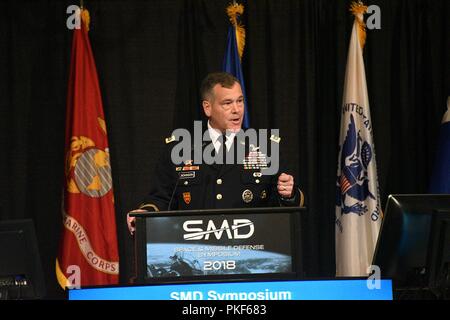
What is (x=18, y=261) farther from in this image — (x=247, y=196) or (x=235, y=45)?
(x=235, y=45)

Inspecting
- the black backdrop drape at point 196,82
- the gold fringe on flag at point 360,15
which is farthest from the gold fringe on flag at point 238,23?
the gold fringe on flag at point 360,15

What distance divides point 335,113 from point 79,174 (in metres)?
1.86

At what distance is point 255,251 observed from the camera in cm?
251

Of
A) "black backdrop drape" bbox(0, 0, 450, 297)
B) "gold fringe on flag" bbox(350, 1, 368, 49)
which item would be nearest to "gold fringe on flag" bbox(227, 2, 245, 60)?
"black backdrop drape" bbox(0, 0, 450, 297)

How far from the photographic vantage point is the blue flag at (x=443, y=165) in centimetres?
445

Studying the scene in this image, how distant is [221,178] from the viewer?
3.48m

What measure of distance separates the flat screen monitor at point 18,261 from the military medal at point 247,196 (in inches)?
61.1

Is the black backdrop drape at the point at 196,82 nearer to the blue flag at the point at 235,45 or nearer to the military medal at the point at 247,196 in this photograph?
the blue flag at the point at 235,45

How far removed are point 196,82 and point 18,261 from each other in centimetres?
298

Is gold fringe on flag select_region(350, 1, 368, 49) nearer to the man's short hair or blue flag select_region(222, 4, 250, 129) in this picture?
blue flag select_region(222, 4, 250, 129)

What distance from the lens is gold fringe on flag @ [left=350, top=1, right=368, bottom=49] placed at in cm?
459

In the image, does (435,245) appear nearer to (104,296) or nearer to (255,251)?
(255,251)

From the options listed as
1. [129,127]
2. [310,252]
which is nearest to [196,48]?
[129,127]

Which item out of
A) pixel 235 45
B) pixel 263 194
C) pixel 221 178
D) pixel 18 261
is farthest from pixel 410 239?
pixel 235 45
